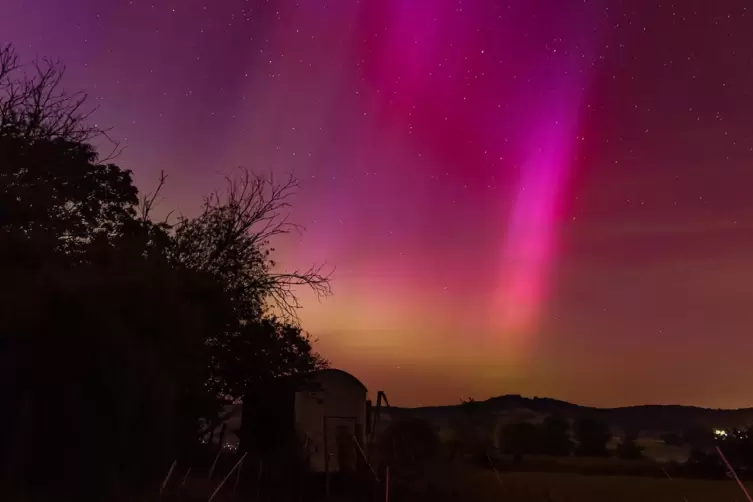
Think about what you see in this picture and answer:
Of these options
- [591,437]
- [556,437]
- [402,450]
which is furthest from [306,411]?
[591,437]

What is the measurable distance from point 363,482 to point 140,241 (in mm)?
8593

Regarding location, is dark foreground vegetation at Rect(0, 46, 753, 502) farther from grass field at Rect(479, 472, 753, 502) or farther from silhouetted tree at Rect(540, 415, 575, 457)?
silhouetted tree at Rect(540, 415, 575, 457)

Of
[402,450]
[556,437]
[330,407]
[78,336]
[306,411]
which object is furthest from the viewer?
[556,437]

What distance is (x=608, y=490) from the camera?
87.6 ft

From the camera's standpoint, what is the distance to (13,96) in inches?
713

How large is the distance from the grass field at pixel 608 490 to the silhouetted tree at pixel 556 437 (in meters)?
23.4

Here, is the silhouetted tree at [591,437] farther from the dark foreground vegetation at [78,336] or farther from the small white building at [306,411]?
the dark foreground vegetation at [78,336]

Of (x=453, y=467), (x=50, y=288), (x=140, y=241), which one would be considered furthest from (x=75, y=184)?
(x=453, y=467)

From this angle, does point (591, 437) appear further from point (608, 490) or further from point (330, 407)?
point (330, 407)

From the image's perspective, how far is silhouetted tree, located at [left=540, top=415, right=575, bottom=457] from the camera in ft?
191

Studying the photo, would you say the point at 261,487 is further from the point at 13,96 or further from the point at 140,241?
the point at 13,96

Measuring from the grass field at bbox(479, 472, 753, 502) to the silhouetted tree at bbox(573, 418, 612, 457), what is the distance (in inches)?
907

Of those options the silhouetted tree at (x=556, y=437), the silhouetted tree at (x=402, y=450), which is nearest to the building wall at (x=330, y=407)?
the silhouetted tree at (x=402, y=450)

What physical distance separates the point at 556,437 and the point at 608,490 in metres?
35.6
